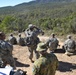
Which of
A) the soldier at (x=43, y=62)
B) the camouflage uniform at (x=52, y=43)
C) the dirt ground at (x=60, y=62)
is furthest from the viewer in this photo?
the camouflage uniform at (x=52, y=43)

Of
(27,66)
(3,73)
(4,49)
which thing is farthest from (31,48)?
(3,73)

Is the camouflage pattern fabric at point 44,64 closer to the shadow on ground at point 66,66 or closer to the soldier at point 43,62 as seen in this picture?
the soldier at point 43,62

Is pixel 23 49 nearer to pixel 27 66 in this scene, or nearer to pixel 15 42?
pixel 15 42

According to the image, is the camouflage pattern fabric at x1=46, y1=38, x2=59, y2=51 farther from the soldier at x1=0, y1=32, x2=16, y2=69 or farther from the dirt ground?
the soldier at x1=0, y1=32, x2=16, y2=69

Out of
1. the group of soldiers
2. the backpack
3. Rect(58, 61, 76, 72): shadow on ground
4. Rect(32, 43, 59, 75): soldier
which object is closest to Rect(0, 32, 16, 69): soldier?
the group of soldiers

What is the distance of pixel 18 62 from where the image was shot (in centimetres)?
1372

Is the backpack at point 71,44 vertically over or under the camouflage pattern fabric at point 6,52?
under

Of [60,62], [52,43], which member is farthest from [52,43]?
[60,62]

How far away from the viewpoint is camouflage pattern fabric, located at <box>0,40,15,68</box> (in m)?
9.67

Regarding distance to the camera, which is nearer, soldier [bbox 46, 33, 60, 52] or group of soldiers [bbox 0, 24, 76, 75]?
group of soldiers [bbox 0, 24, 76, 75]

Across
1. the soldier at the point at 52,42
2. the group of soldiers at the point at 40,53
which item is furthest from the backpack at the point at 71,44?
the soldier at the point at 52,42

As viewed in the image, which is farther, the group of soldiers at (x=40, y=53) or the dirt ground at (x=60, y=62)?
the dirt ground at (x=60, y=62)

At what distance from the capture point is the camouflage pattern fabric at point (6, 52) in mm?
9672

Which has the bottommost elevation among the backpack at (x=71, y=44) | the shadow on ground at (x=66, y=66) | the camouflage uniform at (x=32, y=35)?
the shadow on ground at (x=66, y=66)
